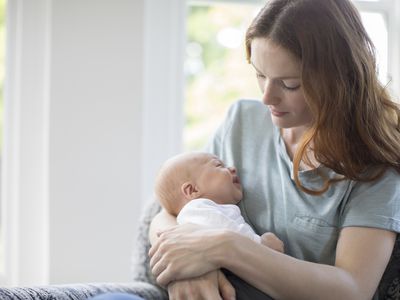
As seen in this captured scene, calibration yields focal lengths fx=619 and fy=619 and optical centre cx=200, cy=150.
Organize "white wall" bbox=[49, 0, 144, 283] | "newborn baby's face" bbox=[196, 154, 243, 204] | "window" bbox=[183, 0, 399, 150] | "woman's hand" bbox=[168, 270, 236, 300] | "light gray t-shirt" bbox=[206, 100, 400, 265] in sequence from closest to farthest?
"woman's hand" bbox=[168, 270, 236, 300]
"light gray t-shirt" bbox=[206, 100, 400, 265]
"newborn baby's face" bbox=[196, 154, 243, 204]
"white wall" bbox=[49, 0, 144, 283]
"window" bbox=[183, 0, 399, 150]

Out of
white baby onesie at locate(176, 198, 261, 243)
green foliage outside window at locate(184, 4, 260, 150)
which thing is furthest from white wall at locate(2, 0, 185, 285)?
white baby onesie at locate(176, 198, 261, 243)

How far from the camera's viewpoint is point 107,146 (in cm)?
221

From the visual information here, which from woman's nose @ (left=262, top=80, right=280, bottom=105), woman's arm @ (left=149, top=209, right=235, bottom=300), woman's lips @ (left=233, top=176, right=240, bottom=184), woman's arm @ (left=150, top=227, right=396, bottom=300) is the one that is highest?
woman's nose @ (left=262, top=80, right=280, bottom=105)

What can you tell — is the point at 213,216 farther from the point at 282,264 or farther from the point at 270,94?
the point at 270,94

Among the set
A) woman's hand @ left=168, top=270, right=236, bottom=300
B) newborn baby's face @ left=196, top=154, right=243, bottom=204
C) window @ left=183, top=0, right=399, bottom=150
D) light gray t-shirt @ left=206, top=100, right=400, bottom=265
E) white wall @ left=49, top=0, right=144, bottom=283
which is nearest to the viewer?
woman's hand @ left=168, top=270, right=236, bottom=300

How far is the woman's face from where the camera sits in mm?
1418

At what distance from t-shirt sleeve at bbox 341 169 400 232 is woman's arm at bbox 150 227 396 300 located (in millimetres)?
21

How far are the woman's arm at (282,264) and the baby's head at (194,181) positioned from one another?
174mm

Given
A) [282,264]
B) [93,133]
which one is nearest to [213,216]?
[282,264]

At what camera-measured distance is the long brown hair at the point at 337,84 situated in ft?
4.63

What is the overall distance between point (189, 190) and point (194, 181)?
0.09 ft

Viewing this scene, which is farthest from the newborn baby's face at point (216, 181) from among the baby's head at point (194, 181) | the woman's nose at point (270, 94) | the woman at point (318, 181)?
the woman's nose at point (270, 94)

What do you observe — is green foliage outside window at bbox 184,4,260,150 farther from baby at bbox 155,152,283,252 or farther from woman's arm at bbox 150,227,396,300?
woman's arm at bbox 150,227,396,300

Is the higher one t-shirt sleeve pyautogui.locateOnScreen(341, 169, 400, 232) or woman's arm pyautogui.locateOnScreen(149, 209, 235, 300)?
t-shirt sleeve pyautogui.locateOnScreen(341, 169, 400, 232)
